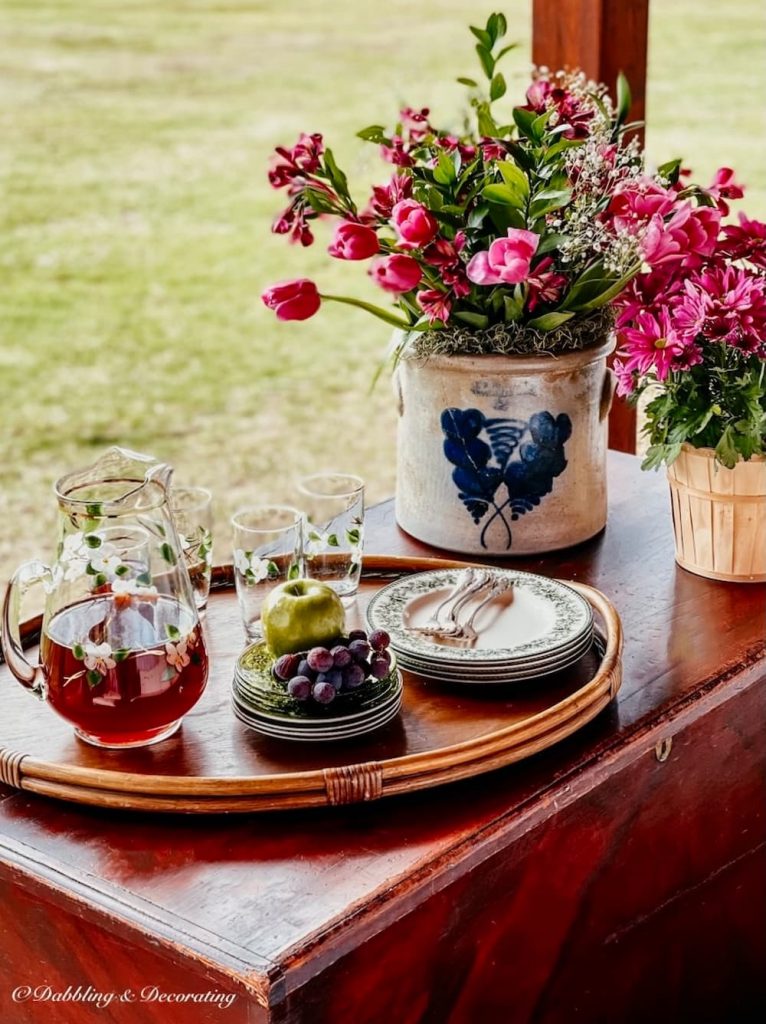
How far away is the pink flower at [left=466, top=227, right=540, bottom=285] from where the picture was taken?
130 cm

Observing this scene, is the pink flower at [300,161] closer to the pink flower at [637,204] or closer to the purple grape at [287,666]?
the pink flower at [637,204]

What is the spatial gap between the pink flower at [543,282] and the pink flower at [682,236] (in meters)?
→ 0.09

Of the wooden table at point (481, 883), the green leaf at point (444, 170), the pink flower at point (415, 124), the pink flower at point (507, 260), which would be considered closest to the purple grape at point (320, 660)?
the wooden table at point (481, 883)

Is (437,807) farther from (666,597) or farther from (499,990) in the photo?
(666,597)

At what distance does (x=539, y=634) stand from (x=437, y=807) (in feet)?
0.80

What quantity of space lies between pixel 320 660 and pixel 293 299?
19.2 inches

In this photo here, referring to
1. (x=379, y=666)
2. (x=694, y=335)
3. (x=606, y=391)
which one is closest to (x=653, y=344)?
(x=694, y=335)

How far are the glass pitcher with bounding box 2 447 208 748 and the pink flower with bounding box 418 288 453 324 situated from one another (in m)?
0.41

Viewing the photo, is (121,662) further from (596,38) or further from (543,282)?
(596,38)

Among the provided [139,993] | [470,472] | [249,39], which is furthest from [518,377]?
[249,39]

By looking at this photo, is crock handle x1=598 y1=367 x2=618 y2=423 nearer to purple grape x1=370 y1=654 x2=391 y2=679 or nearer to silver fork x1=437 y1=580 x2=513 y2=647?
silver fork x1=437 y1=580 x2=513 y2=647

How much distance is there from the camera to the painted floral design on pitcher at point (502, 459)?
1462 mm

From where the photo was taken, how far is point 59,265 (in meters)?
5.41

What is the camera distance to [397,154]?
144cm
